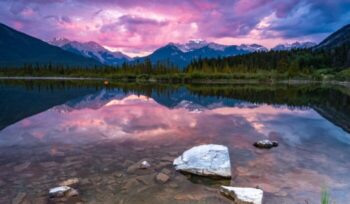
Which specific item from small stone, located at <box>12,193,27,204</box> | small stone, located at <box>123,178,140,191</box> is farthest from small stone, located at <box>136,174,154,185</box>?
small stone, located at <box>12,193,27,204</box>

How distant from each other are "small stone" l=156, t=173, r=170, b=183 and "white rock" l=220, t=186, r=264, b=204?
2067 mm

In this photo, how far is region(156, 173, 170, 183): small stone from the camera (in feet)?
34.8

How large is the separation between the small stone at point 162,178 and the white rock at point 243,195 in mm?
2067

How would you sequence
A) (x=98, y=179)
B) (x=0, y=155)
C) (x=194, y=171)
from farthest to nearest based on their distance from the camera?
(x=0, y=155)
(x=194, y=171)
(x=98, y=179)

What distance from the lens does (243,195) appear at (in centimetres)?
882

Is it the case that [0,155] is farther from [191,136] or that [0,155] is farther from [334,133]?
[334,133]

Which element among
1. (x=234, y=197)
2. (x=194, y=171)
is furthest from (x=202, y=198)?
(x=194, y=171)

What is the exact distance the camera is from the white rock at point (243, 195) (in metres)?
8.57

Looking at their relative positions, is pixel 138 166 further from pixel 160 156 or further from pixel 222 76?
pixel 222 76

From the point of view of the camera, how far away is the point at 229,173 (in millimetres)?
10961

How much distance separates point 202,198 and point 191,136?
8693mm

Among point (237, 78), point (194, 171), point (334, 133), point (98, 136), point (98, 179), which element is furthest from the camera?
point (237, 78)

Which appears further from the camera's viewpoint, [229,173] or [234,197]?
[229,173]

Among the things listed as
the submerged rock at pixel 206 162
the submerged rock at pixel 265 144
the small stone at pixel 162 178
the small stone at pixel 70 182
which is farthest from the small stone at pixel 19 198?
the submerged rock at pixel 265 144
